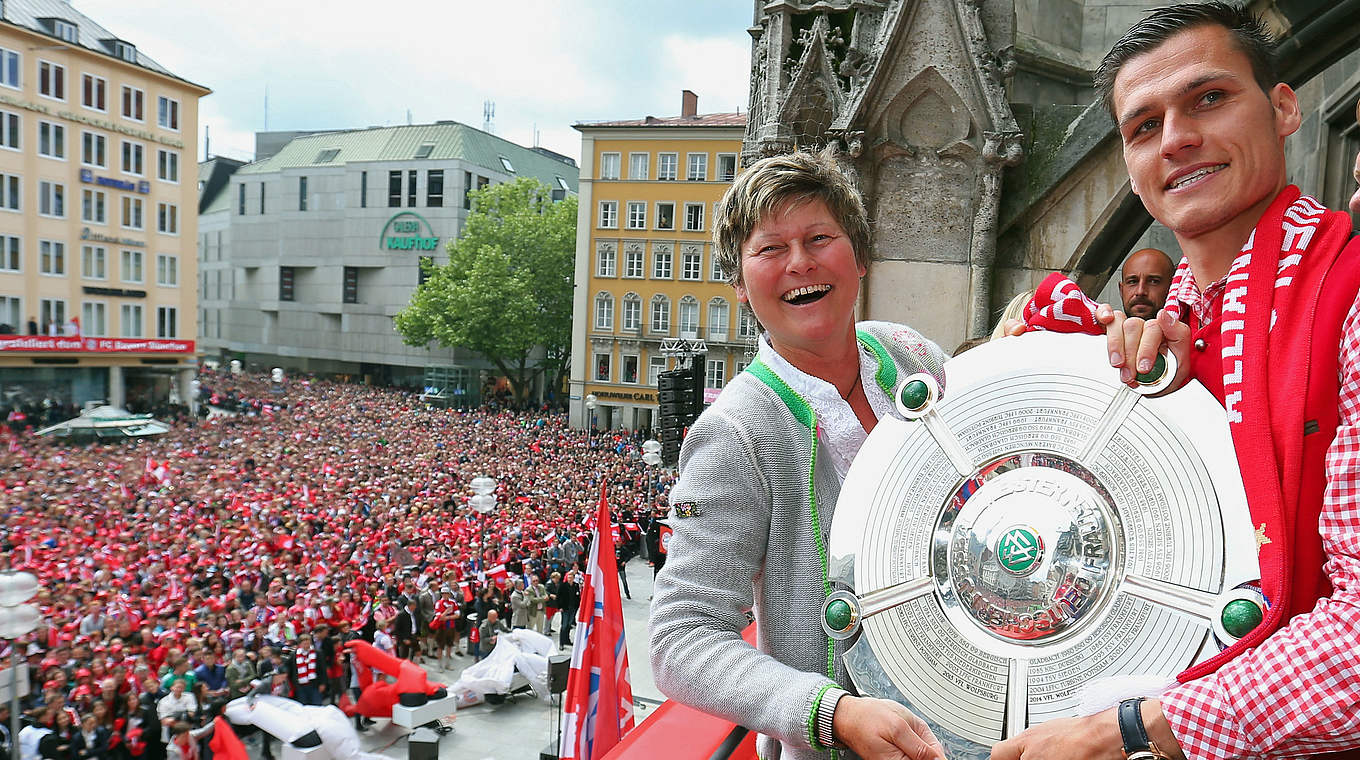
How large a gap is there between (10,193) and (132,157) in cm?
451

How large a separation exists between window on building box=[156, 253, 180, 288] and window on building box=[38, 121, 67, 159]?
4.96m

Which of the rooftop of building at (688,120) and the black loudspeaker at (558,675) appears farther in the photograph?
the rooftop of building at (688,120)

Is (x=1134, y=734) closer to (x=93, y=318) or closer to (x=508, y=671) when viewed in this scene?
(x=508, y=671)

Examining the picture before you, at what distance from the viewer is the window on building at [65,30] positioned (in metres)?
34.3

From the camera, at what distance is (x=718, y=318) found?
1460 inches

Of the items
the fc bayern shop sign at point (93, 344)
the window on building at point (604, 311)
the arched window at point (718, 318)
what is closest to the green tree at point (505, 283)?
the window on building at point (604, 311)

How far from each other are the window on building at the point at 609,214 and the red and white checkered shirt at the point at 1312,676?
37.0 meters

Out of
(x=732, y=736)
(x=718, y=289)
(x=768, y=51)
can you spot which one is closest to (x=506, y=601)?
(x=768, y=51)

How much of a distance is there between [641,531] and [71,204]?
2775 centimetres

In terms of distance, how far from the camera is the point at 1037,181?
4.08 m

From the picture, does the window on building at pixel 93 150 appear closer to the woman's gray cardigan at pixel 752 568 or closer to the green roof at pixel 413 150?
the green roof at pixel 413 150

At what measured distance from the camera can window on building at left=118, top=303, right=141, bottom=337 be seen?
36281 millimetres

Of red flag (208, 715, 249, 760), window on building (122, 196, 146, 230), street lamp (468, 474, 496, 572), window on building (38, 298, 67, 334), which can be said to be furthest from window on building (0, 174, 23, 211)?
red flag (208, 715, 249, 760)

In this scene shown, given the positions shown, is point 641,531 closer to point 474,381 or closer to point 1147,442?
point 1147,442
